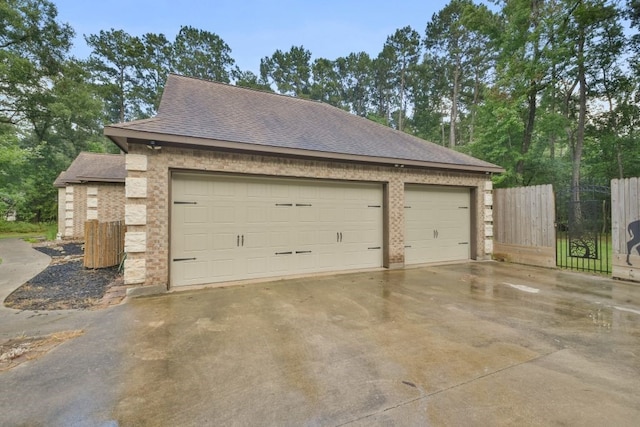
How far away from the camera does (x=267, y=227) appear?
658 centimetres

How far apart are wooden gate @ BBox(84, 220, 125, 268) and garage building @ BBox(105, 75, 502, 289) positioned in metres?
3.29

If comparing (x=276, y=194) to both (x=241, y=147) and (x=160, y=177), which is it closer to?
(x=241, y=147)

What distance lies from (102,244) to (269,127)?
5465 millimetres

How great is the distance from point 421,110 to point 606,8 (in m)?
16.2

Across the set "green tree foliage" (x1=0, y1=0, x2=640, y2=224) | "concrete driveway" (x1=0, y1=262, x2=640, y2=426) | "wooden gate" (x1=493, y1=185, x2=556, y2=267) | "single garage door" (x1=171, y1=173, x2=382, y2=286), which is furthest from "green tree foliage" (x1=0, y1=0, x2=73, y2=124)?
"wooden gate" (x1=493, y1=185, x2=556, y2=267)

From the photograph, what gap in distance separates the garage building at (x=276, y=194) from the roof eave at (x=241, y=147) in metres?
0.02

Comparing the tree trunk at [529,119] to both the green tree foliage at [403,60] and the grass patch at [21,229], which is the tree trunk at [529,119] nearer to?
the green tree foliage at [403,60]

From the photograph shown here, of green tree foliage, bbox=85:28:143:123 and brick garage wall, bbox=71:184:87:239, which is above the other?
green tree foliage, bbox=85:28:143:123

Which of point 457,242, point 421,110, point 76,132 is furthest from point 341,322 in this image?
point 76,132

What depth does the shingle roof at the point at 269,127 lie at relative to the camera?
5754 millimetres

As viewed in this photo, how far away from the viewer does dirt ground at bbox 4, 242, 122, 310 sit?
4.93m

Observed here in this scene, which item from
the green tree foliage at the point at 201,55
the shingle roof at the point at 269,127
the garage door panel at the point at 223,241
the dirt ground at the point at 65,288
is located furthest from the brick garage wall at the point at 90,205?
the green tree foliage at the point at 201,55

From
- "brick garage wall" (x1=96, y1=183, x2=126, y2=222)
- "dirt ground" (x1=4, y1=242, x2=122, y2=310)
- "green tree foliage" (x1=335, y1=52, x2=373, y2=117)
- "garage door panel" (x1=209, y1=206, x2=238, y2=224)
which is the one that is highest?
"green tree foliage" (x1=335, y1=52, x2=373, y2=117)

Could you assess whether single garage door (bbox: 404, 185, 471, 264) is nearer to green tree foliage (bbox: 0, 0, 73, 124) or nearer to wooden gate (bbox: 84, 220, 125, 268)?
wooden gate (bbox: 84, 220, 125, 268)
